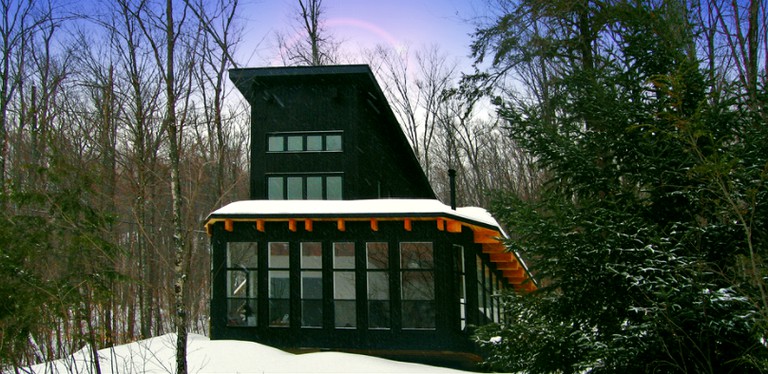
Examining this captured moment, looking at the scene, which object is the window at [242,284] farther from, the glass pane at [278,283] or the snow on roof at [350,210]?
the snow on roof at [350,210]

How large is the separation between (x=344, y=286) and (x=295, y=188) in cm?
401

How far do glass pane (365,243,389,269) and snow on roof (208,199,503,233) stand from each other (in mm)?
834

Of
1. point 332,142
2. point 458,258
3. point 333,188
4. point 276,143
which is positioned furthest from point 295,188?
point 458,258

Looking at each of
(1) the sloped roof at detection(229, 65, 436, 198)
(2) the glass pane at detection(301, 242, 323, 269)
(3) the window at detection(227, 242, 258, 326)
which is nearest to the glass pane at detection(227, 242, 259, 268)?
(3) the window at detection(227, 242, 258, 326)

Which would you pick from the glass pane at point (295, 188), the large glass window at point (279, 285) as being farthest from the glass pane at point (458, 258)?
the glass pane at point (295, 188)

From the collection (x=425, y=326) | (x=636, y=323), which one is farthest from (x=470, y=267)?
(x=636, y=323)

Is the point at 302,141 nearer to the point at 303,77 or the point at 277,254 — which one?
the point at 303,77

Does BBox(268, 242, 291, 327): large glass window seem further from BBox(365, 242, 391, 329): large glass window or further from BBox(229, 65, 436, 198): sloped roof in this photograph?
BBox(229, 65, 436, 198): sloped roof

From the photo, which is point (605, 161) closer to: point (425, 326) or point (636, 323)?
point (636, 323)

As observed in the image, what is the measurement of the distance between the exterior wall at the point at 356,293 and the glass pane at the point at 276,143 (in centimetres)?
334

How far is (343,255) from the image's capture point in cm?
1669

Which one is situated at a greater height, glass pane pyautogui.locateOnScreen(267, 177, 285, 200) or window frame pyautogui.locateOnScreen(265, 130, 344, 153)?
window frame pyautogui.locateOnScreen(265, 130, 344, 153)

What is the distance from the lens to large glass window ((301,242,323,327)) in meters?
16.5

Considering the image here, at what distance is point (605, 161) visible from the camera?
32.9 feet
